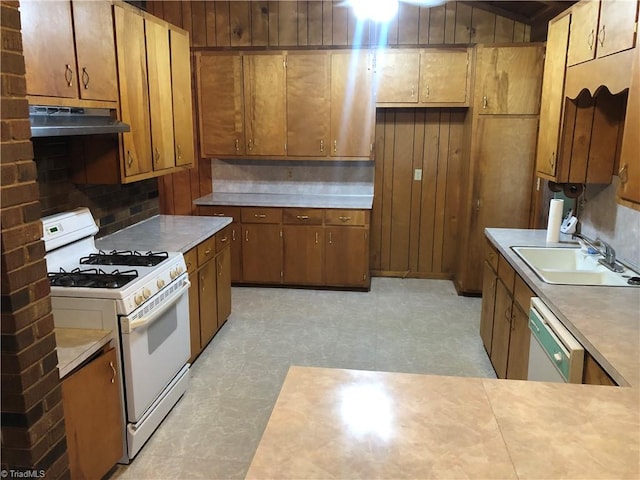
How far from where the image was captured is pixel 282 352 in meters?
3.78

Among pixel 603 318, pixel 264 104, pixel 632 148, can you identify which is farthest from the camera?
pixel 264 104

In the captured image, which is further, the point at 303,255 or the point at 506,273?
the point at 303,255

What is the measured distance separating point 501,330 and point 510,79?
2376 millimetres

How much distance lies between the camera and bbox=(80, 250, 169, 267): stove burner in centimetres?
281

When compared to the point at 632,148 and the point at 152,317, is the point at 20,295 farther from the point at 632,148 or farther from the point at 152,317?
the point at 632,148

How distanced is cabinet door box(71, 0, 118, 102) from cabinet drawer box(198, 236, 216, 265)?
3.56ft

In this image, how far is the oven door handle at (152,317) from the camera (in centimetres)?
235

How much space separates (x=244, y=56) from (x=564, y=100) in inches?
119

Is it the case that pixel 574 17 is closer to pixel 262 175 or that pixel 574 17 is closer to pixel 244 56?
pixel 244 56

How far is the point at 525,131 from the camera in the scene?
4504mm

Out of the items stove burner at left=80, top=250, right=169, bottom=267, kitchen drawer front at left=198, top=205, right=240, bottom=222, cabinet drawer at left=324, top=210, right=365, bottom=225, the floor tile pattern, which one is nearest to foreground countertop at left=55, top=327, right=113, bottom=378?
stove burner at left=80, top=250, right=169, bottom=267

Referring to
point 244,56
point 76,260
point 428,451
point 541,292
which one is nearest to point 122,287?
point 76,260

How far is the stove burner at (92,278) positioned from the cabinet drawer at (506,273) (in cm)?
207

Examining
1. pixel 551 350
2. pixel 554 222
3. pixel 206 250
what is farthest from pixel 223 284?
pixel 551 350
